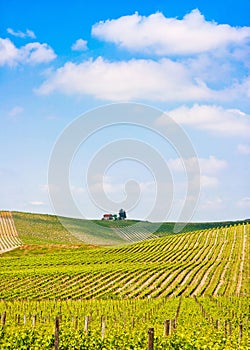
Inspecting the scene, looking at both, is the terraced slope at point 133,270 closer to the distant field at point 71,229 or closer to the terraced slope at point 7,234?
the terraced slope at point 7,234

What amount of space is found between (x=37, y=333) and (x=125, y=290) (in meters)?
32.0

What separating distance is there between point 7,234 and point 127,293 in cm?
5411

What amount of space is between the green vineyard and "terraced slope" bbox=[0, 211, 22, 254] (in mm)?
1685

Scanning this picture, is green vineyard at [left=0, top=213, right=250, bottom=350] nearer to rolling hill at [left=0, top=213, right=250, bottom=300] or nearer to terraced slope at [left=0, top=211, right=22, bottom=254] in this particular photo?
rolling hill at [left=0, top=213, right=250, bottom=300]

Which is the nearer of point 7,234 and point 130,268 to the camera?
A: point 130,268

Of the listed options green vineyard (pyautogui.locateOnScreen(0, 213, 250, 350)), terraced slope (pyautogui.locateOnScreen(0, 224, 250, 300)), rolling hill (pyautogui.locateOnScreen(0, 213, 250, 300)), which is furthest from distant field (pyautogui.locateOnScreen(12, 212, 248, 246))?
terraced slope (pyautogui.locateOnScreen(0, 224, 250, 300))

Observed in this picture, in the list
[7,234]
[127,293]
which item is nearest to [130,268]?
[127,293]

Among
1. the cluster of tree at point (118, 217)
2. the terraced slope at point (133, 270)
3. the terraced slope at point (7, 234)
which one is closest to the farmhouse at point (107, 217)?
the cluster of tree at point (118, 217)

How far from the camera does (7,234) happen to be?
3688 inches

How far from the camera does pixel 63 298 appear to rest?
1693 inches

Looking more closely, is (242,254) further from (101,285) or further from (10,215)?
(10,215)

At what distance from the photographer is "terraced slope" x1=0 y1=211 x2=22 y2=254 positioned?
83.3 metres

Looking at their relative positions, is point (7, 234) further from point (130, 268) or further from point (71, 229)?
point (130, 268)

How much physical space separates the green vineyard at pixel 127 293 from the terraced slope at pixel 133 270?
115mm
